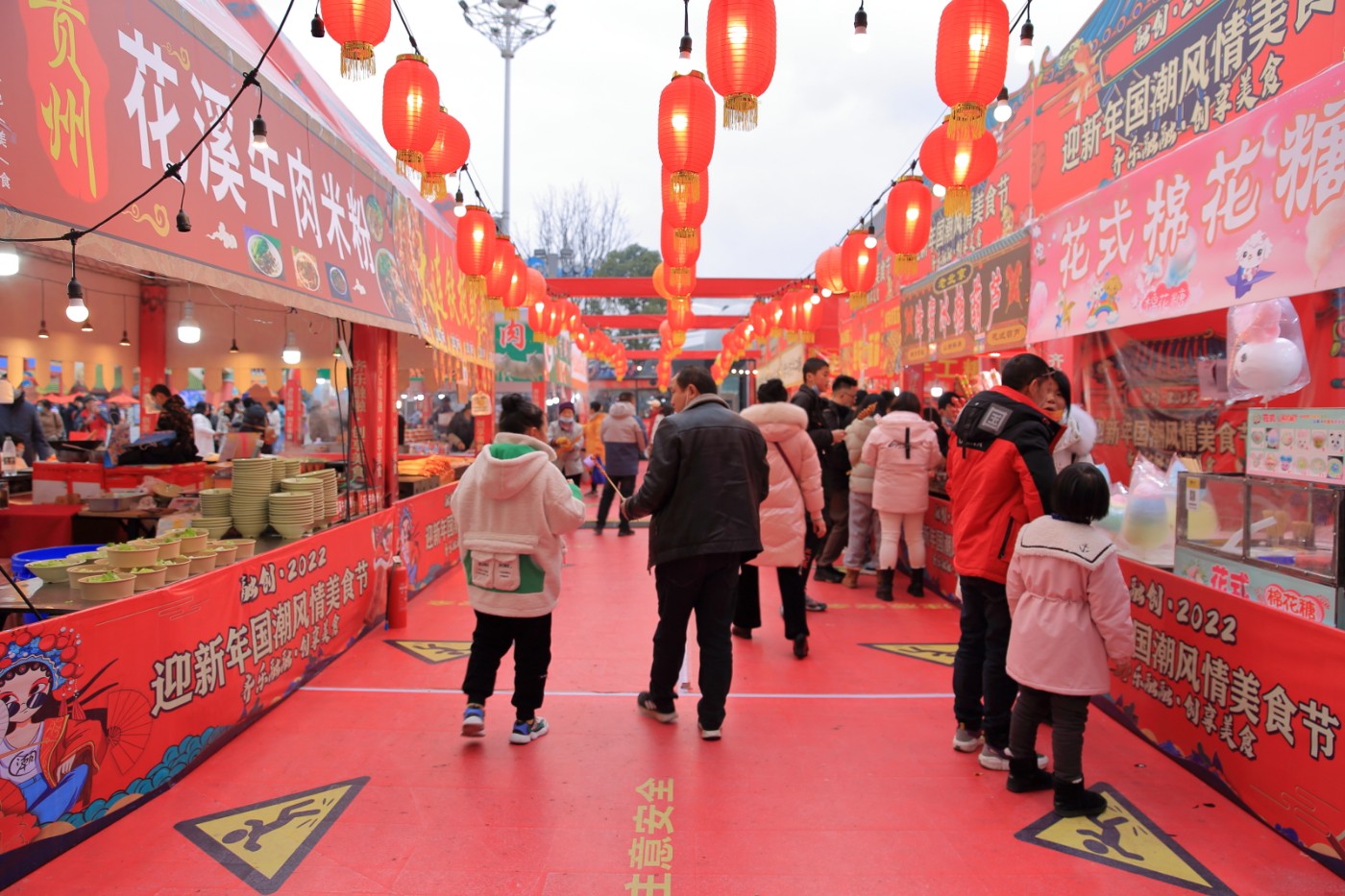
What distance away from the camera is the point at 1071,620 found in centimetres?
313

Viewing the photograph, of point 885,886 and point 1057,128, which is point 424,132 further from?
point 1057,128

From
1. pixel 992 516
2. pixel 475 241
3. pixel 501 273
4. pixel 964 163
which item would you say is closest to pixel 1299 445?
pixel 992 516

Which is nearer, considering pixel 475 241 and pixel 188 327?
pixel 475 241

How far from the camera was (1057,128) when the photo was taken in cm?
778

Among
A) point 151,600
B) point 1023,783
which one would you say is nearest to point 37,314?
point 151,600

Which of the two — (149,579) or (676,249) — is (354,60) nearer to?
(149,579)

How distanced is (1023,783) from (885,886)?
1.02 metres

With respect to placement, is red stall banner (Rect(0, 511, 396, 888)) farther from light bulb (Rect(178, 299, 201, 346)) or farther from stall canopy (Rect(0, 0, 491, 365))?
light bulb (Rect(178, 299, 201, 346))

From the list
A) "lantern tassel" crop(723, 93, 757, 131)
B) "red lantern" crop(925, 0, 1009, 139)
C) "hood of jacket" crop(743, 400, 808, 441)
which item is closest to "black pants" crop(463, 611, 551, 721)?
"hood of jacket" crop(743, 400, 808, 441)

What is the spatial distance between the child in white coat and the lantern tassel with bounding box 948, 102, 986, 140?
297 cm

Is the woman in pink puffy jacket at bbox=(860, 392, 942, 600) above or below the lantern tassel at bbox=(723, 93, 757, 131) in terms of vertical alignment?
below

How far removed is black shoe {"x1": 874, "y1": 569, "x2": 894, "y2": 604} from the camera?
678 cm

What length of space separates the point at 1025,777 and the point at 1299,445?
1.83 meters

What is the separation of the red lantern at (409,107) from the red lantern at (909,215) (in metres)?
4.32
